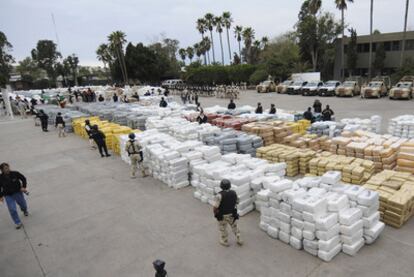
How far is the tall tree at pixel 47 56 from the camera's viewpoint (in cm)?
8538

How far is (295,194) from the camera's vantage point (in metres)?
5.92

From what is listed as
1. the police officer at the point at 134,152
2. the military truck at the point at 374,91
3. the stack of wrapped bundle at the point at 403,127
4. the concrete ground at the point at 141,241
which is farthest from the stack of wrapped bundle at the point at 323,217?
the military truck at the point at 374,91

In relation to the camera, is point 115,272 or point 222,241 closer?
point 115,272

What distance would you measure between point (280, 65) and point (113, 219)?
41.5 m

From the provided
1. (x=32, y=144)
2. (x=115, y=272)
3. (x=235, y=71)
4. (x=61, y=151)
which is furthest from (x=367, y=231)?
(x=235, y=71)

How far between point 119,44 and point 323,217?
5913 centimetres

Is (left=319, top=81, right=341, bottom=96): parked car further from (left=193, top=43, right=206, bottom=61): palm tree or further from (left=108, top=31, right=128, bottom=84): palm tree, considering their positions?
(left=193, top=43, right=206, bottom=61): palm tree

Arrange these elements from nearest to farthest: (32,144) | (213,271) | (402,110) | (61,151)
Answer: (213,271) → (61,151) → (32,144) → (402,110)

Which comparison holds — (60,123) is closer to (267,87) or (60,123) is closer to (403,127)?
(403,127)

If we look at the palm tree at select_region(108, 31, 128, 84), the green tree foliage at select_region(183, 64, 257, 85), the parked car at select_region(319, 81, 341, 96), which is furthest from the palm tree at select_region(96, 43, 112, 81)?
the parked car at select_region(319, 81, 341, 96)

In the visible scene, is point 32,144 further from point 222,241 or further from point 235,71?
point 235,71

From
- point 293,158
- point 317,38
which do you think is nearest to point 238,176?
point 293,158

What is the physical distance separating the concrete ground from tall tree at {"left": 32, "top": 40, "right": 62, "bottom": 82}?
88457 millimetres

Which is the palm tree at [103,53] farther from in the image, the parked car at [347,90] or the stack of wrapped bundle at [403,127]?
the stack of wrapped bundle at [403,127]
